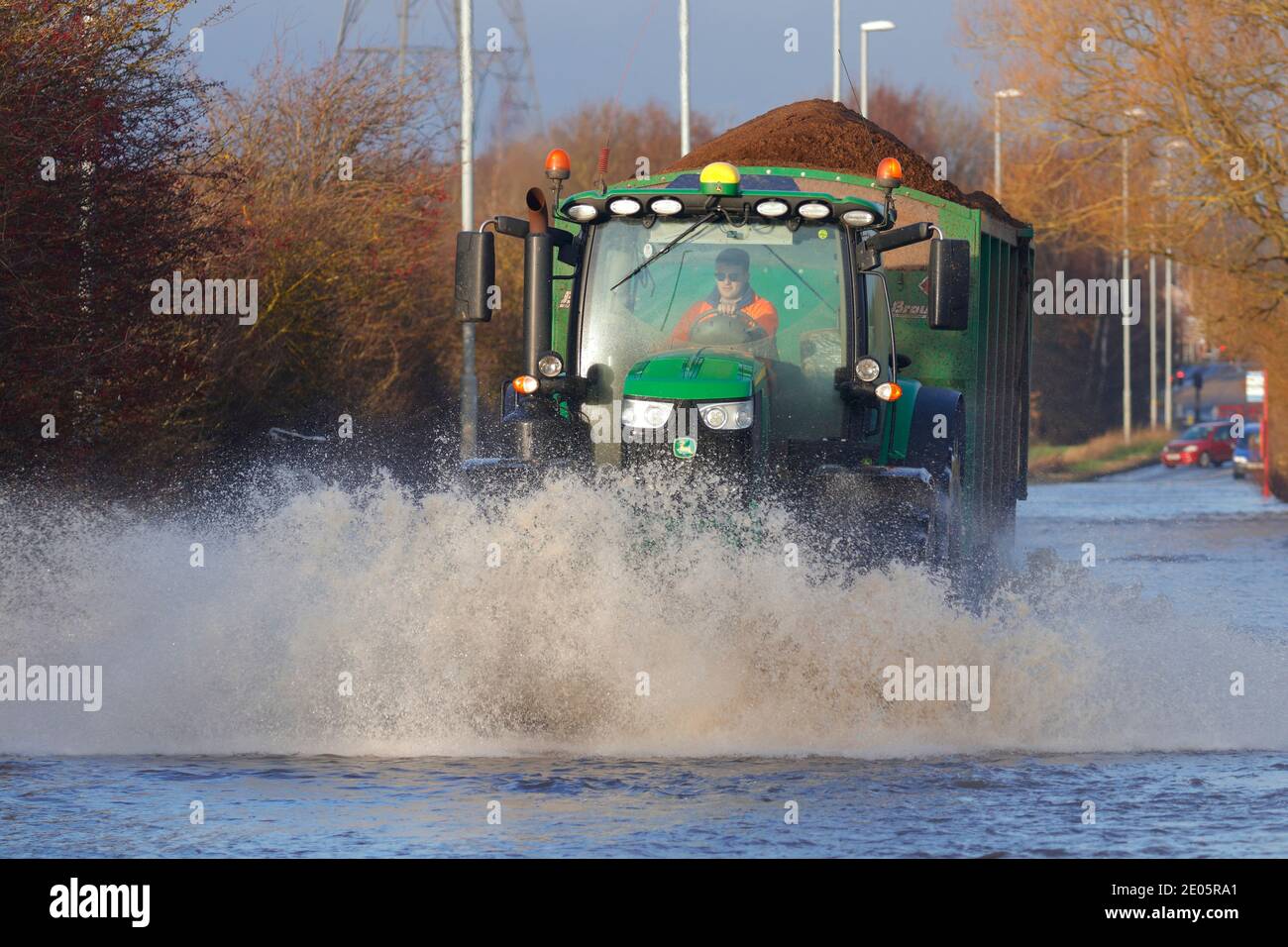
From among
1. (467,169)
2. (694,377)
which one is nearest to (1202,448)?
(467,169)

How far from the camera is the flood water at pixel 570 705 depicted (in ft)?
26.2

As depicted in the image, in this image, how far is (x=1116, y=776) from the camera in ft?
29.7

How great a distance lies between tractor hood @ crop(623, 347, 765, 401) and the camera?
10.0m

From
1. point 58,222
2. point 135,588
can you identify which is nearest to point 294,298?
point 58,222

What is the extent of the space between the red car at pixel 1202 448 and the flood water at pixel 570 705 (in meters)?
54.3

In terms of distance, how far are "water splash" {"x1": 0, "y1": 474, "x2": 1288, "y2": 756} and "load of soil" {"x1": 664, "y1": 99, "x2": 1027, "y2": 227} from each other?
A: 15.1 ft

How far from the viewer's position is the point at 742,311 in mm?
11047

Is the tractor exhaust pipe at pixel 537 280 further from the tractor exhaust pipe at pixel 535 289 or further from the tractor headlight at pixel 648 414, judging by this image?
the tractor headlight at pixel 648 414

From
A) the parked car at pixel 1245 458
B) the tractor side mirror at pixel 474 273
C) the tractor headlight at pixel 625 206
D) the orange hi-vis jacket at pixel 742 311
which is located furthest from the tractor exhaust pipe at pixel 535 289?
the parked car at pixel 1245 458

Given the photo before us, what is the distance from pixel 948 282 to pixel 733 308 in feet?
3.67

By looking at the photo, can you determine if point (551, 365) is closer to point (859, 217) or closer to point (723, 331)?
point (723, 331)

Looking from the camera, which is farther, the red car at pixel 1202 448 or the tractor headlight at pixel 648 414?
the red car at pixel 1202 448

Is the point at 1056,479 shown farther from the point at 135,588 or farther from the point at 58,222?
the point at 135,588
